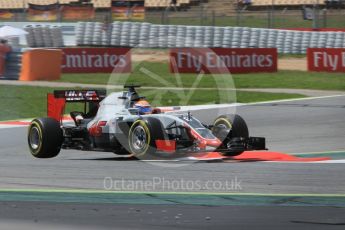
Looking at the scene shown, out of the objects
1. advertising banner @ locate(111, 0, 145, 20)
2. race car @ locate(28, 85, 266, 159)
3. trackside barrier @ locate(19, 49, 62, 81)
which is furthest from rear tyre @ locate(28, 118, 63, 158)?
advertising banner @ locate(111, 0, 145, 20)

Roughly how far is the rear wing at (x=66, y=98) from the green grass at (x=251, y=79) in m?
11.8

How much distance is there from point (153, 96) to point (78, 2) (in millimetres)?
32660

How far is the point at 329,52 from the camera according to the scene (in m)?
30.9

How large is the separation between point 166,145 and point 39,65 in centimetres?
1748

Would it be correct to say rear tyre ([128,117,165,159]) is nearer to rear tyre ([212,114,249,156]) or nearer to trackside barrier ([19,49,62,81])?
rear tyre ([212,114,249,156])

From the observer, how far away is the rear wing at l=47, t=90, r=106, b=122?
13.3 m

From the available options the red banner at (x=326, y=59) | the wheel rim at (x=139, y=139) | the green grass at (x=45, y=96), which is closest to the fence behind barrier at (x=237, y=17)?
the red banner at (x=326, y=59)

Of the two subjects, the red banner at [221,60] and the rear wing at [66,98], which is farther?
the red banner at [221,60]

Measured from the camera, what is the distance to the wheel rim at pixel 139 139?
11.7 metres

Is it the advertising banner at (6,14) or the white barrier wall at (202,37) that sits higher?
the advertising banner at (6,14)

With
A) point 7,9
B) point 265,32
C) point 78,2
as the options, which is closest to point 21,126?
point 265,32

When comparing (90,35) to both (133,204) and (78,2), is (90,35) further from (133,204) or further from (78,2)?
(133,204)

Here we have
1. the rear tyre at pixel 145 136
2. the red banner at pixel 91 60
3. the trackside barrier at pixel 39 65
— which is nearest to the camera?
the rear tyre at pixel 145 136

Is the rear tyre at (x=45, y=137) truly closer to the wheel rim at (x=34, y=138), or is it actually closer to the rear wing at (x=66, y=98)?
the wheel rim at (x=34, y=138)
